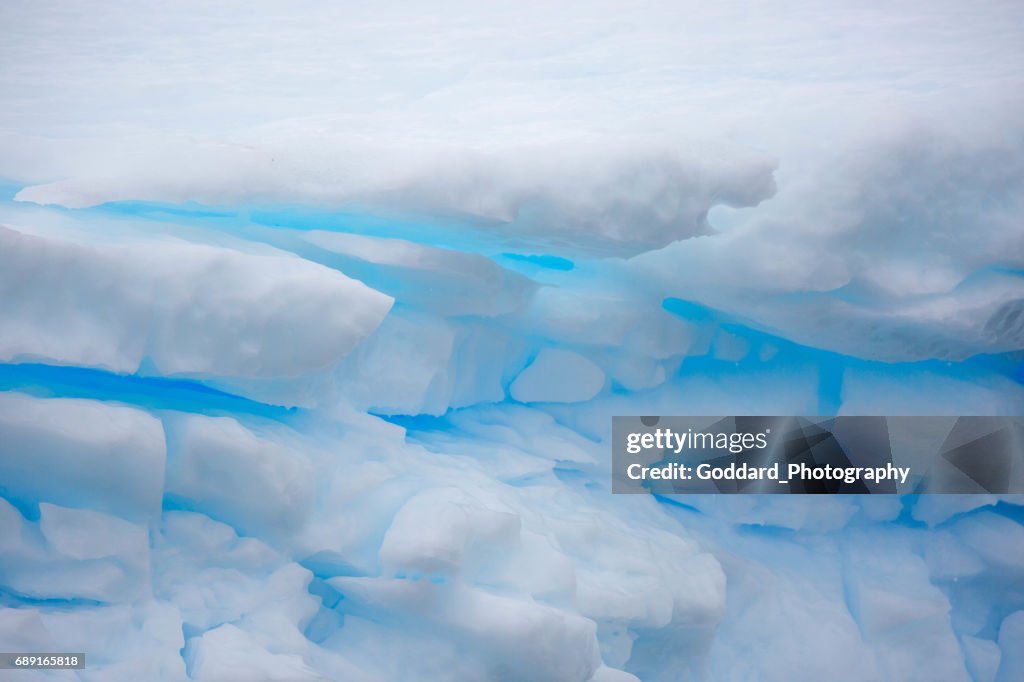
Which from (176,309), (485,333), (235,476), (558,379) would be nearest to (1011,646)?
(558,379)

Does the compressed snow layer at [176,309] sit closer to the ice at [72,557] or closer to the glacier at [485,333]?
the glacier at [485,333]

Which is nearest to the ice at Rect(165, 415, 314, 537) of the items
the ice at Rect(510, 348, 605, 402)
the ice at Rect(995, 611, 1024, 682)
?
the ice at Rect(510, 348, 605, 402)

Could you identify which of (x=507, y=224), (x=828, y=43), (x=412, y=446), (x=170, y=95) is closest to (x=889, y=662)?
(x=412, y=446)

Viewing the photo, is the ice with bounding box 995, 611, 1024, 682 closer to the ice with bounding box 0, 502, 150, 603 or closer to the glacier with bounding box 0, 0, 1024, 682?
the glacier with bounding box 0, 0, 1024, 682

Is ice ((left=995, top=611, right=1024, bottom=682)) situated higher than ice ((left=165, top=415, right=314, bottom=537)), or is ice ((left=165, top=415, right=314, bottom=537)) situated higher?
ice ((left=165, top=415, right=314, bottom=537))

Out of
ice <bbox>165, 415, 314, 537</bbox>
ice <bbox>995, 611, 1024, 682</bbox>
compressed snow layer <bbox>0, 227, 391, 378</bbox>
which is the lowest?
ice <bbox>995, 611, 1024, 682</bbox>

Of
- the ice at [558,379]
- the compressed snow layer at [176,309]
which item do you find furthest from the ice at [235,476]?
the ice at [558,379]

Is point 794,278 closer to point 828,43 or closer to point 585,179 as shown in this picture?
point 585,179

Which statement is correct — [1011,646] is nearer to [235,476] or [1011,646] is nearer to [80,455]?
[235,476]
